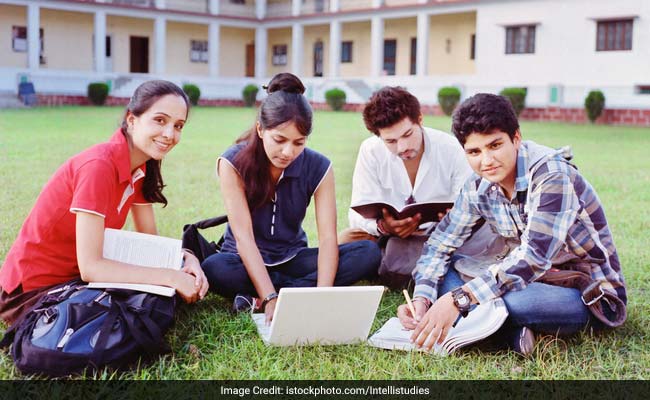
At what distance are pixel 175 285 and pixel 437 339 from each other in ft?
3.13

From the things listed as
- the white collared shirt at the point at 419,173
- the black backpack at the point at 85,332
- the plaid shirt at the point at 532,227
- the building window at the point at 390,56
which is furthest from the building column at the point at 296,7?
the black backpack at the point at 85,332

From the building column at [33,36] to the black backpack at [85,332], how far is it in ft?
80.1

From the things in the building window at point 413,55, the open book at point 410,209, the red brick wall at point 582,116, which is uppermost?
the building window at point 413,55

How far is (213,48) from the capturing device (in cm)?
2986

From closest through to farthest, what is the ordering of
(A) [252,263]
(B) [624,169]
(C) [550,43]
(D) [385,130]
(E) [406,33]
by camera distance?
(A) [252,263] < (D) [385,130] < (B) [624,169] < (C) [550,43] < (E) [406,33]

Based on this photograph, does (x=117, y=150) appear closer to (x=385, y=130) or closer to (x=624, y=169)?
(x=385, y=130)

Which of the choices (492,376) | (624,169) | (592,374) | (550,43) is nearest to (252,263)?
(492,376)

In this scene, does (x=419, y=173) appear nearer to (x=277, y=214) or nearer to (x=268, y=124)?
(x=277, y=214)

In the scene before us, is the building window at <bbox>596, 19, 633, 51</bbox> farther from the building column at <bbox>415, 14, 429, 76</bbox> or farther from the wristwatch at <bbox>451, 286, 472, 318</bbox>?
the wristwatch at <bbox>451, 286, 472, 318</bbox>

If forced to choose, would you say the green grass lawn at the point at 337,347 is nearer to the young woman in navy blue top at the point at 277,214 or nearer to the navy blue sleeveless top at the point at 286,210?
the young woman in navy blue top at the point at 277,214

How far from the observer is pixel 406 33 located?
28.5 m

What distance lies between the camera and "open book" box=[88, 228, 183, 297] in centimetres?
290

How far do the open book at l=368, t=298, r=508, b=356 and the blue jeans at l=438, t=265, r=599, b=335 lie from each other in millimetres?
63

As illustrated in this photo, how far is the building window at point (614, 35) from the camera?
20984mm
